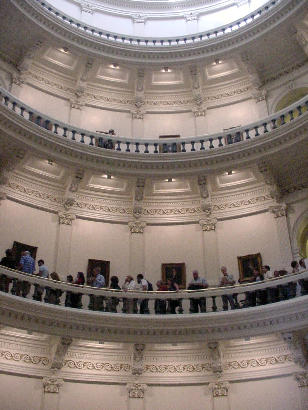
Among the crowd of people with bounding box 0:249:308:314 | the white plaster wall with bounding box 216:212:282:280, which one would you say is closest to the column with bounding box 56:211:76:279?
the crowd of people with bounding box 0:249:308:314

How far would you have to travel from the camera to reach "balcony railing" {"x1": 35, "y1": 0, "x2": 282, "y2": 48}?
69.5 feet

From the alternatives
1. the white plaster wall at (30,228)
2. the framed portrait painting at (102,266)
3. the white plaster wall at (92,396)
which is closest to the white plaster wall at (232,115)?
the framed portrait painting at (102,266)

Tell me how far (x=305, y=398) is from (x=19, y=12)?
16.1 m

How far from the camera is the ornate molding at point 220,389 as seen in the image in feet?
49.6

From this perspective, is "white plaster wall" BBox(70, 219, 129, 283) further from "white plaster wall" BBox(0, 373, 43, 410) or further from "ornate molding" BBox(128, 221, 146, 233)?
"white plaster wall" BBox(0, 373, 43, 410)

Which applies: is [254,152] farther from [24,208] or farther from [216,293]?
[24,208]

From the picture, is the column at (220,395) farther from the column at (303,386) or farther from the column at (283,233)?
the column at (283,233)

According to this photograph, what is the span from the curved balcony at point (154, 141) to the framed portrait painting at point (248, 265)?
3.41 metres

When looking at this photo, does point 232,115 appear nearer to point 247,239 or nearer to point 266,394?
point 247,239

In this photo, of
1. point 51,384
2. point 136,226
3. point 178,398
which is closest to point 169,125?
point 136,226

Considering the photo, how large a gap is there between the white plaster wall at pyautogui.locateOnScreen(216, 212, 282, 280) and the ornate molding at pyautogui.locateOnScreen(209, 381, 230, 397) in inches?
158

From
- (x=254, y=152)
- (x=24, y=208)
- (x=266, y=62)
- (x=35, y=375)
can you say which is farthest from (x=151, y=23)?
(x=35, y=375)

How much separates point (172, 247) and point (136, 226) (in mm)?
1520

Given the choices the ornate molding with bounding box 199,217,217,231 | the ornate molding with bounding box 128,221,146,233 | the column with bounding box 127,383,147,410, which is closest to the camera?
the column with bounding box 127,383,147,410
